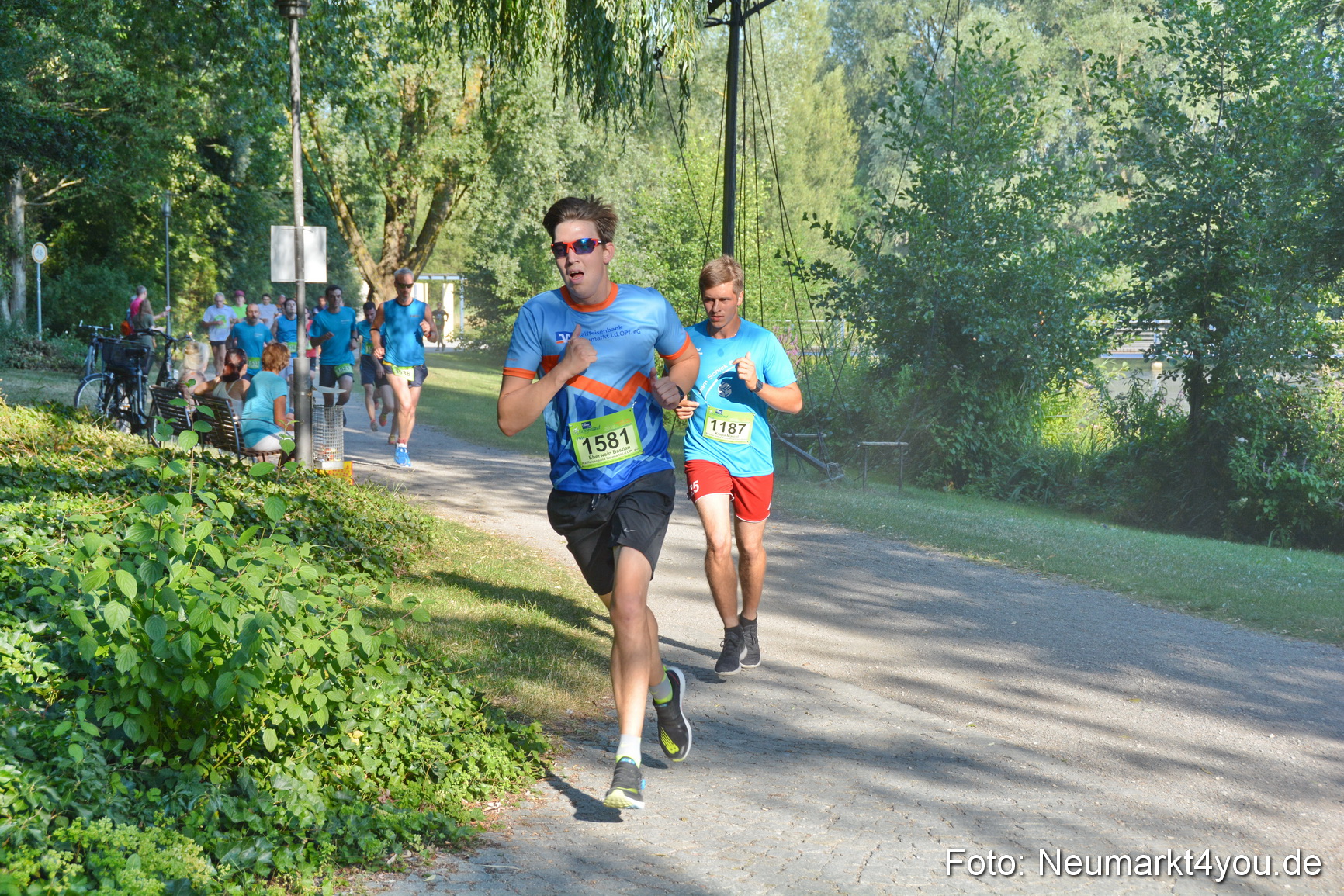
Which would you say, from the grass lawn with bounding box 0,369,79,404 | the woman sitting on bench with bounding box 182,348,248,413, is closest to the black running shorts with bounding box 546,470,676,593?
the woman sitting on bench with bounding box 182,348,248,413

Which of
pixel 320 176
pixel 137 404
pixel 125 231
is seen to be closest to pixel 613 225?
pixel 137 404

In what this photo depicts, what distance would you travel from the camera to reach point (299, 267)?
1160 cm

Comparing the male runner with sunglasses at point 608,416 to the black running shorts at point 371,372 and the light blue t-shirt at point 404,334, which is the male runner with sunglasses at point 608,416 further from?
the black running shorts at point 371,372

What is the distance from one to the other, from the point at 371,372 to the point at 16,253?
57.2ft

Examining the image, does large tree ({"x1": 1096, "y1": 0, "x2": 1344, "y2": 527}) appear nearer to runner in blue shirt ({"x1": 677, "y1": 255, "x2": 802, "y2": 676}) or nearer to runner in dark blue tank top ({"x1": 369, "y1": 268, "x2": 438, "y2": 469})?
runner in dark blue tank top ({"x1": 369, "y1": 268, "x2": 438, "y2": 469})

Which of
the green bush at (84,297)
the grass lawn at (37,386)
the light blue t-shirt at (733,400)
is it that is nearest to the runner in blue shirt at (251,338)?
the grass lawn at (37,386)

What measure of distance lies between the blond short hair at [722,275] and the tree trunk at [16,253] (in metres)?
28.2

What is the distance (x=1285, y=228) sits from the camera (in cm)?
1897

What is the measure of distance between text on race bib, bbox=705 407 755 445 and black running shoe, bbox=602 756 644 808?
7.94 ft

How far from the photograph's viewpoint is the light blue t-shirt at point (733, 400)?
20.6 feet

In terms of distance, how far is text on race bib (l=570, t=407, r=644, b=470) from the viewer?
177 inches

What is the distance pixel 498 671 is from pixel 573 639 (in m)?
0.93

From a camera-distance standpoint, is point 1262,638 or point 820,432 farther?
point 820,432

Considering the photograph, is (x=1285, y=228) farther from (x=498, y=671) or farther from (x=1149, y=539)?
(x=498, y=671)
